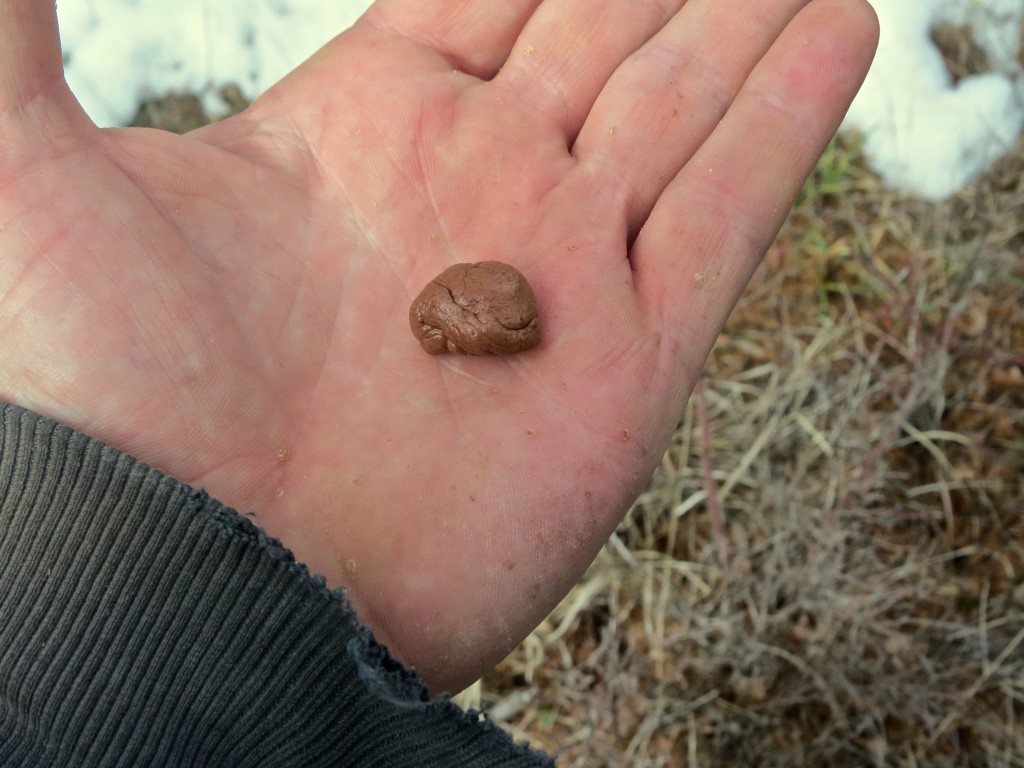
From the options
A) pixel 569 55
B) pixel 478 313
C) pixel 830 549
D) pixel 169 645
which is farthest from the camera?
pixel 830 549

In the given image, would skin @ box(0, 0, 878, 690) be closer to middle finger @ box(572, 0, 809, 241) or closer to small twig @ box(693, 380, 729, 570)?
middle finger @ box(572, 0, 809, 241)

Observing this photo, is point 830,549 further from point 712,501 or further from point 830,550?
point 712,501

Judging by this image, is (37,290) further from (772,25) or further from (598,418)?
(772,25)

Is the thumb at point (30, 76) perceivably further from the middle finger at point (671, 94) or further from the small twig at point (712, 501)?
the small twig at point (712, 501)

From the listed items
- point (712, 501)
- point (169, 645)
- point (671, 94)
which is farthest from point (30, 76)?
point (712, 501)

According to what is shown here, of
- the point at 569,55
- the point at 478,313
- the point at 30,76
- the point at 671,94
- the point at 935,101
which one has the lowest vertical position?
the point at 935,101
